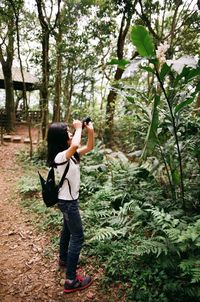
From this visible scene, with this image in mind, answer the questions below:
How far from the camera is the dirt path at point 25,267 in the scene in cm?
319

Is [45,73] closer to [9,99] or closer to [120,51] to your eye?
Answer: [120,51]

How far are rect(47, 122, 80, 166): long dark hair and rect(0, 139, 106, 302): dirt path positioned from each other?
1536 mm

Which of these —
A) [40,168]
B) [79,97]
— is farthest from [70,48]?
[79,97]

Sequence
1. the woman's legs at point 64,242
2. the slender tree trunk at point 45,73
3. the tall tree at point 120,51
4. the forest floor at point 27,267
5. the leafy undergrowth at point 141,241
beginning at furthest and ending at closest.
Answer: the slender tree trunk at point 45,73, the tall tree at point 120,51, the woman's legs at point 64,242, the forest floor at point 27,267, the leafy undergrowth at point 141,241

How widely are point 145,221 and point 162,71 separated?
191 cm

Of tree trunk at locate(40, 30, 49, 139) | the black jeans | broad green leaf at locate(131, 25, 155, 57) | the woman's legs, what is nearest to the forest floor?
the woman's legs

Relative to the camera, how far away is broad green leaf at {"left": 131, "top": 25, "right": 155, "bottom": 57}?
223cm

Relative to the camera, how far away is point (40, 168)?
8.88 metres

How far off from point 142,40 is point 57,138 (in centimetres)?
126

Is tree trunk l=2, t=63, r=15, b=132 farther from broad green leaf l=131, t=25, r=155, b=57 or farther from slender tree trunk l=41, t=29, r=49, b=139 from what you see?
broad green leaf l=131, t=25, r=155, b=57

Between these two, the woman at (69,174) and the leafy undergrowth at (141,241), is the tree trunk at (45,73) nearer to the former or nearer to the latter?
the leafy undergrowth at (141,241)

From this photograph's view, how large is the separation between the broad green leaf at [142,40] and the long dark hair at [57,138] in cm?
108

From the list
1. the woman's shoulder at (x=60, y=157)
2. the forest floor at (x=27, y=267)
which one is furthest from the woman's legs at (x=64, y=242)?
the woman's shoulder at (x=60, y=157)

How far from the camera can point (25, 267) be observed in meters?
3.75
